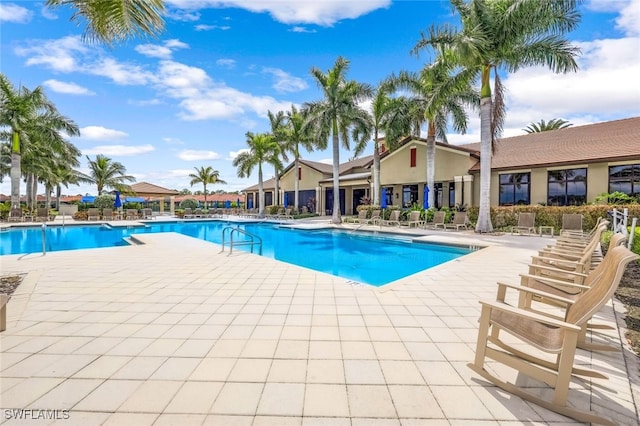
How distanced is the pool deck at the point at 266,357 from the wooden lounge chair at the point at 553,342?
0.34 feet

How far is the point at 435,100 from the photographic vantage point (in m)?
16.0

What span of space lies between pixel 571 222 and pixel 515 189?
5.68m

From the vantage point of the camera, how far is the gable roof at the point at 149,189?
33234 millimetres

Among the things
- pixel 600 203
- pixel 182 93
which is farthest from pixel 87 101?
pixel 600 203

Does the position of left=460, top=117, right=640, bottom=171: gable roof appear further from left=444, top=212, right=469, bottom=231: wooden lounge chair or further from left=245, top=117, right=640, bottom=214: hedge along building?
left=444, top=212, right=469, bottom=231: wooden lounge chair

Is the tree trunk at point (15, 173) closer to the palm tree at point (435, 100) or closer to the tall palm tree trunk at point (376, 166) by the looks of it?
the tall palm tree trunk at point (376, 166)

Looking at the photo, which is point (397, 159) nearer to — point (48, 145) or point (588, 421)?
point (588, 421)

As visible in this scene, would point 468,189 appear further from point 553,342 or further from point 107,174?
point 107,174

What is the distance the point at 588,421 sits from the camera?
85.5 inches

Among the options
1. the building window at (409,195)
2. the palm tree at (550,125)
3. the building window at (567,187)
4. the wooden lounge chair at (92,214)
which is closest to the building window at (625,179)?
the building window at (567,187)

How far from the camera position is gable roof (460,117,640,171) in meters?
15.4

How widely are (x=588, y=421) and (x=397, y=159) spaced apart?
76.0ft

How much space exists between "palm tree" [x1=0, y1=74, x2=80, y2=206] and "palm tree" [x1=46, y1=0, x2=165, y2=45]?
68.1 feet

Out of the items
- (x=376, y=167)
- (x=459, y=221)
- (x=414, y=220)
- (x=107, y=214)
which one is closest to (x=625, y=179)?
(x=459, y=221)
